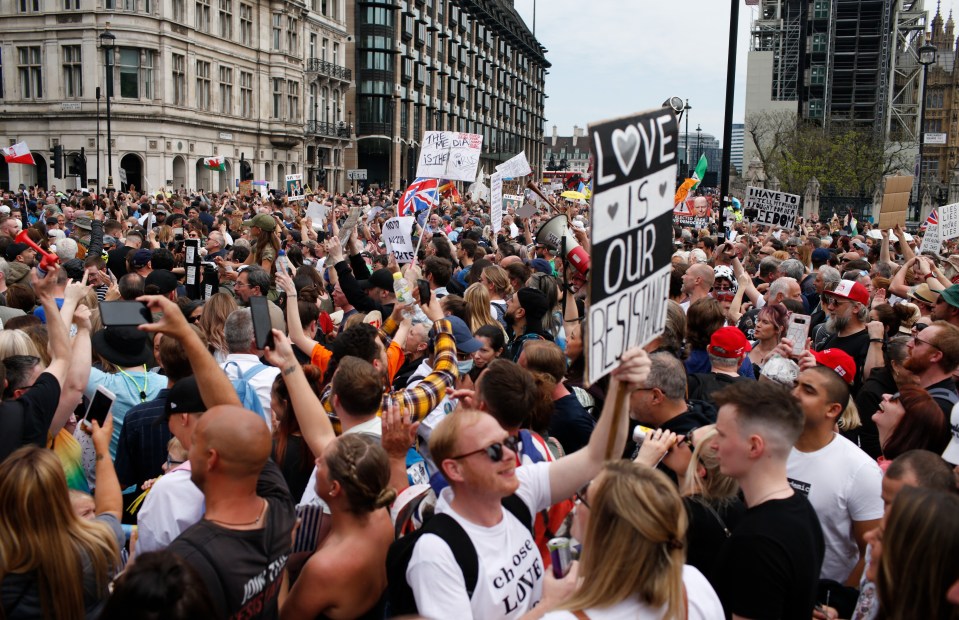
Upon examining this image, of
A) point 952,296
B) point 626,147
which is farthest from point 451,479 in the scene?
point 952,296

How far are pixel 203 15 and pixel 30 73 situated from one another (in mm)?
10096

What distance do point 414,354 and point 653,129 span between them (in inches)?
127

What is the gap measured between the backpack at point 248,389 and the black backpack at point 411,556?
6.38 ft

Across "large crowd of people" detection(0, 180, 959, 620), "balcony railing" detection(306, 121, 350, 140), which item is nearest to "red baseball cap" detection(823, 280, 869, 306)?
"large crowd of people" detection(0, 180, 959, 620)

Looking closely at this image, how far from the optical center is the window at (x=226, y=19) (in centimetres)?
5300

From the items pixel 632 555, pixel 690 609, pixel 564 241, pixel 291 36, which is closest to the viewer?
pixel 632 555

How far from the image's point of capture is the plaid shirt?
4270mm

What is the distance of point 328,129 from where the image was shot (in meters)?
65.9

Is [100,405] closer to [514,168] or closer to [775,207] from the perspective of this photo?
[775,207]

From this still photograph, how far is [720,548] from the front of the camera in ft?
10.6

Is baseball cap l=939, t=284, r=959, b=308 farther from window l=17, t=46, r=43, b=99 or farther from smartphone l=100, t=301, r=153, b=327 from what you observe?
window l=17, t=46, r=43, b=99

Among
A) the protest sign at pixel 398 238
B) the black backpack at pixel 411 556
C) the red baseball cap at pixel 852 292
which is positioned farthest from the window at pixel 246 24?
the black backpack at pixel 411 556

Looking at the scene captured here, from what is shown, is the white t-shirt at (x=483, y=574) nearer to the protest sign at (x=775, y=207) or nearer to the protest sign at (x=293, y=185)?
the protest sign at (x=775, y=207)

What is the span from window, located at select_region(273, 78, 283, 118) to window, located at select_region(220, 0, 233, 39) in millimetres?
5466
